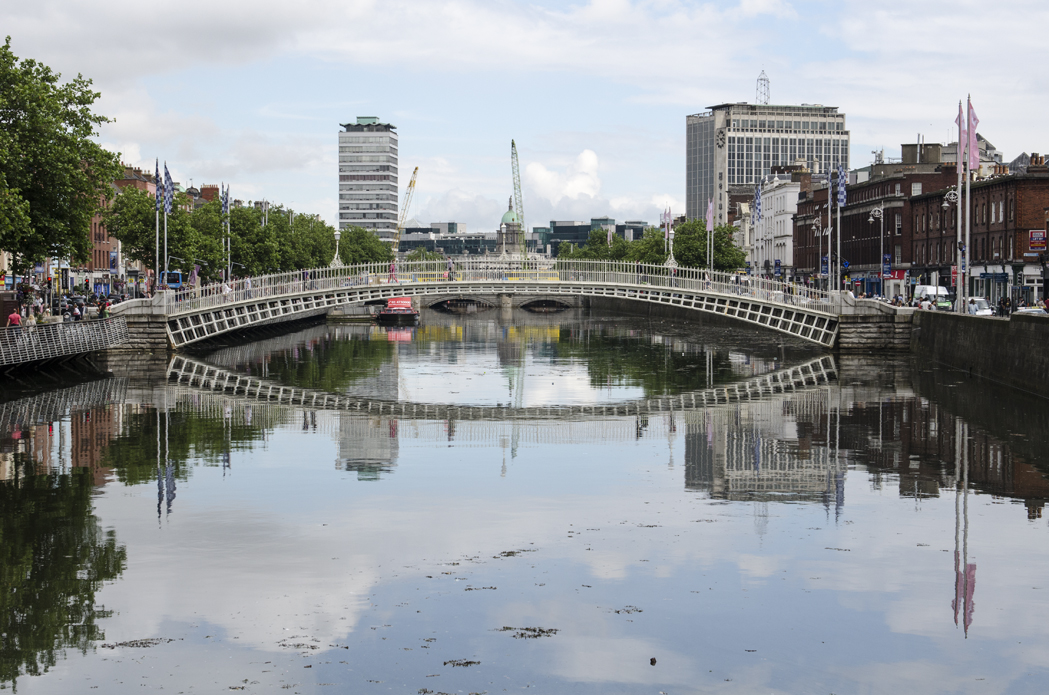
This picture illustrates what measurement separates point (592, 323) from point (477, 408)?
6644 cm

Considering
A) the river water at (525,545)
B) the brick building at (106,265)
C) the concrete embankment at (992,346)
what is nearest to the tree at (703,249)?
the brick building at (106,265)

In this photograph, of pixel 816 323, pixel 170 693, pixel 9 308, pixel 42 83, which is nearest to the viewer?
pixel 170 693

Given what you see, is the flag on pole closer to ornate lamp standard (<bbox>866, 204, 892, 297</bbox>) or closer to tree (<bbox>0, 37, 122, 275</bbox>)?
tree (<bbox>0, 37, 122, 275</bbox>)

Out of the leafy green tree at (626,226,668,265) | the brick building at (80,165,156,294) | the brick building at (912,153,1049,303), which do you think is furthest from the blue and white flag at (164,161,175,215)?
the leafy green tree at (626,226,668,265)

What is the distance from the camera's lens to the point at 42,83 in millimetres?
47656

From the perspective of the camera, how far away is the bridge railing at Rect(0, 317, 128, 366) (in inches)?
1816

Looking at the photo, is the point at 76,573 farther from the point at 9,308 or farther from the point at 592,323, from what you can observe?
the point at 592,323

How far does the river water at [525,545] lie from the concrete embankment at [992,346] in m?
1.53

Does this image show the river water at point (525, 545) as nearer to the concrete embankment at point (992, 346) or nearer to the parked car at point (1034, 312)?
the concrete embankment at point (992, 346)

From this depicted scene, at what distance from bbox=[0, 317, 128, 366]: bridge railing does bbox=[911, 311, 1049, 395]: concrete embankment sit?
115 ft

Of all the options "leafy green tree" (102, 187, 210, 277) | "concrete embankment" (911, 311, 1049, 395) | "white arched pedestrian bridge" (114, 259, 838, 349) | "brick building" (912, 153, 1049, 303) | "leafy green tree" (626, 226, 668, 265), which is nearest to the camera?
"concrete embankment" (911, 311, 1049, 395)

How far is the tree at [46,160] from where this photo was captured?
45844mm

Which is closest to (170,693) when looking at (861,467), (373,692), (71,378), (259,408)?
(373,692)

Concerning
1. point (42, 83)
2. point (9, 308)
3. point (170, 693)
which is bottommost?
point (170, 693)
